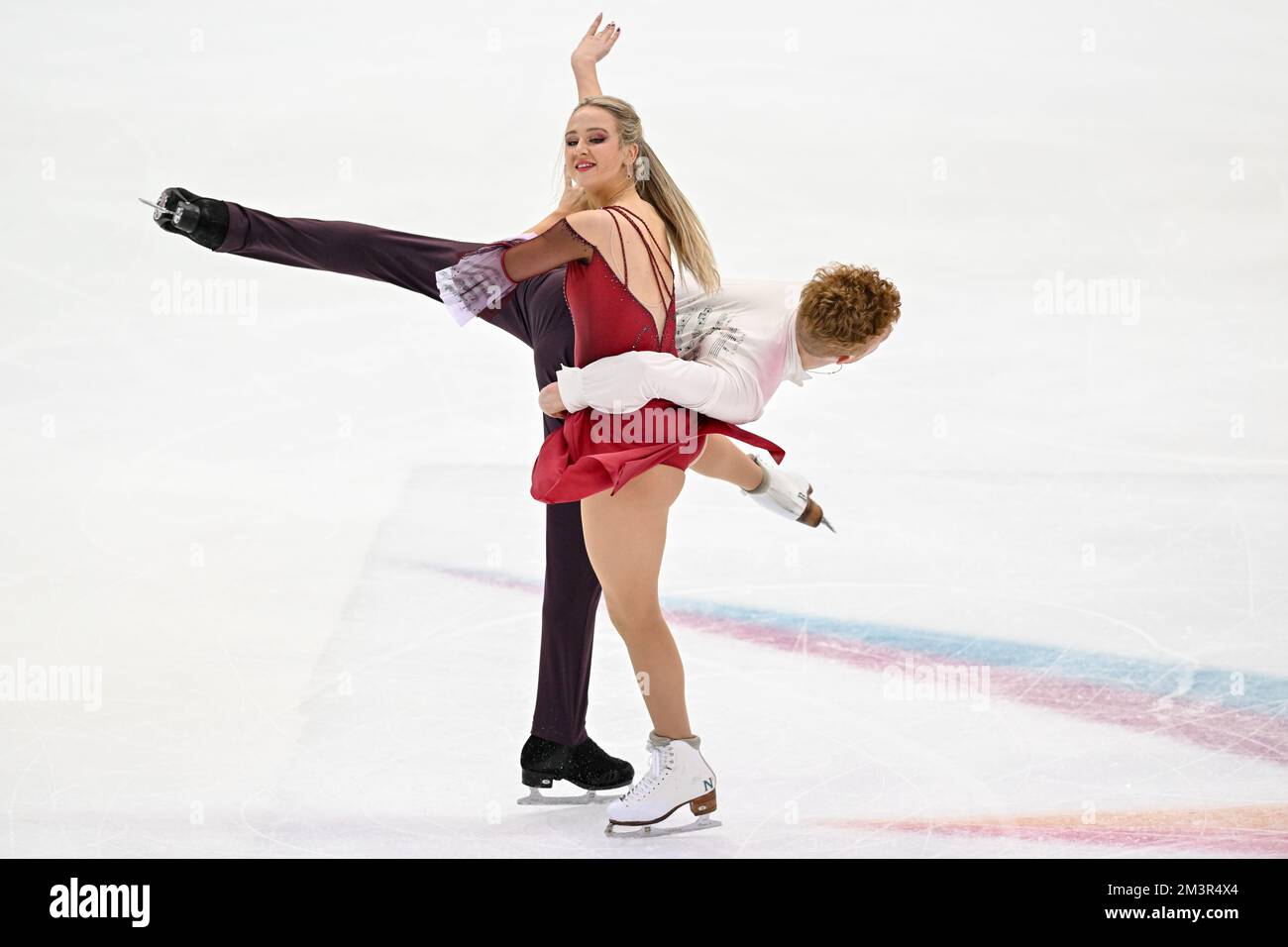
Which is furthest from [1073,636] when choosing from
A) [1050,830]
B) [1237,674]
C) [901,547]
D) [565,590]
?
[565,590]

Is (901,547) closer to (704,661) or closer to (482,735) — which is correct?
(704,661)

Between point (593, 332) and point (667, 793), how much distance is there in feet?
3.61

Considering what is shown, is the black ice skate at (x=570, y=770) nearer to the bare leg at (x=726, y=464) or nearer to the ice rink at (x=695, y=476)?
the ice rink at (x=695, y=476)

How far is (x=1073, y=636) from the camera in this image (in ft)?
16.4

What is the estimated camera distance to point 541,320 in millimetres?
3814

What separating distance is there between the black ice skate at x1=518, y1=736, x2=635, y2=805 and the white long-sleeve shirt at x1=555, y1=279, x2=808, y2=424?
96 cm

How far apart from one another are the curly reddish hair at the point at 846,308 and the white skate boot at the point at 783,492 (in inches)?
31.5

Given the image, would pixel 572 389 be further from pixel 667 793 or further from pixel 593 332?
pixel 667 793

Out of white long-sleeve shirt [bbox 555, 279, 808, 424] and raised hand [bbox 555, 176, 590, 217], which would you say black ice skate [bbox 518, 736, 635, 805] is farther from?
raised hand [bbox 555, 176, 590, 217]

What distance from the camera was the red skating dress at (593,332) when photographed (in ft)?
11.0

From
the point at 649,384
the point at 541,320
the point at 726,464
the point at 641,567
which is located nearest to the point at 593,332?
the point at 649,384

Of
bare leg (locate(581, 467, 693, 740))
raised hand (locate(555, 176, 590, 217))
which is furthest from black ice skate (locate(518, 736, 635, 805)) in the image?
raised hand (locate(555, 176, 590, 217))

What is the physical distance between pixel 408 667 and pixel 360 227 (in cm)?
161
